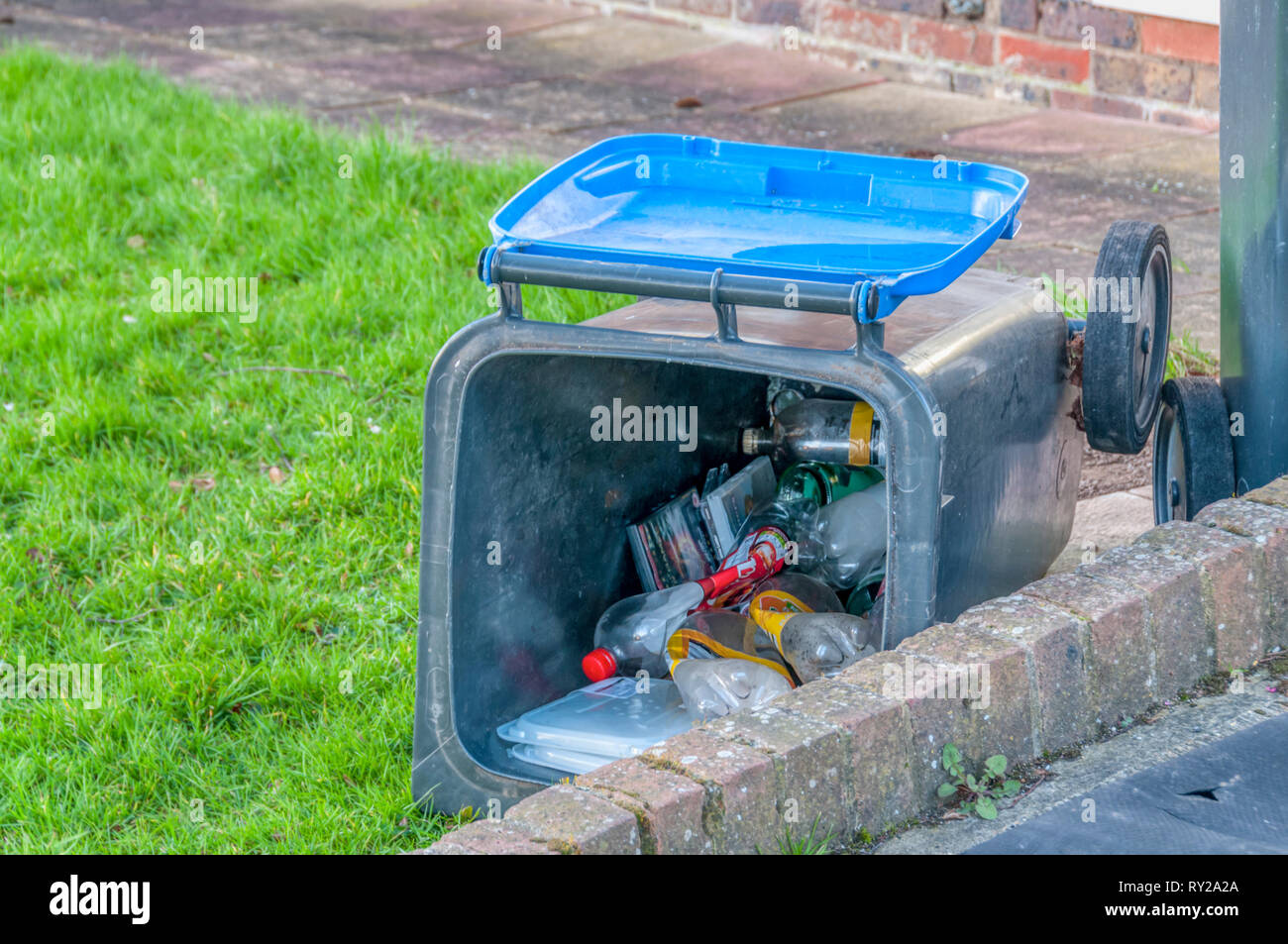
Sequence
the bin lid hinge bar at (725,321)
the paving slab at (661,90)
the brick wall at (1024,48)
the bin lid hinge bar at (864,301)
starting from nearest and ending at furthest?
the bin lid hinge bar at (864,301)
the bin lid hinge bar at (725,321)
the brick wall at (1024,48)
the paving slab at (661,90)

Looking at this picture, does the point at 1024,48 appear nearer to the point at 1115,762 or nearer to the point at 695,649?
the point at 695,649

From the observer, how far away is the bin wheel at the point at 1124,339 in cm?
283

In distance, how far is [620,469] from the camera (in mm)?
2990

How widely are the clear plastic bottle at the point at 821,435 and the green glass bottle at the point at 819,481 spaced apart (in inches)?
1.2

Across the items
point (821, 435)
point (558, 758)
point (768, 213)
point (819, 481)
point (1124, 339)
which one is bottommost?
point (558, 758)

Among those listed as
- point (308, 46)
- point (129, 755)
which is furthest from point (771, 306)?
point (308, 46)

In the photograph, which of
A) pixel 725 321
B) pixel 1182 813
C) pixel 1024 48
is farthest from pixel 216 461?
pixel 1024 48

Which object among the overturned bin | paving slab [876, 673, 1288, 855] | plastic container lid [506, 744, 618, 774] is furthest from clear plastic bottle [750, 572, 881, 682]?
paving slab [876, 673, 1288, 855]

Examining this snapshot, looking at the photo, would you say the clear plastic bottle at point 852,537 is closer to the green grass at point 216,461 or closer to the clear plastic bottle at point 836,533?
the clear plastic bottle at point 836,533

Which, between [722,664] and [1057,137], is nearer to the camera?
[722,664]

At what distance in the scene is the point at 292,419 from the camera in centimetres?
416

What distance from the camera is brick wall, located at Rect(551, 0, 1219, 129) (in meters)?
6.26

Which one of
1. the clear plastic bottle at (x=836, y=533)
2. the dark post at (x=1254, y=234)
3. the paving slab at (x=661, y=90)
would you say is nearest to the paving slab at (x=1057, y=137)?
the paving slab at (x=661, y=90)

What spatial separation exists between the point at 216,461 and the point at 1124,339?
2.41m
